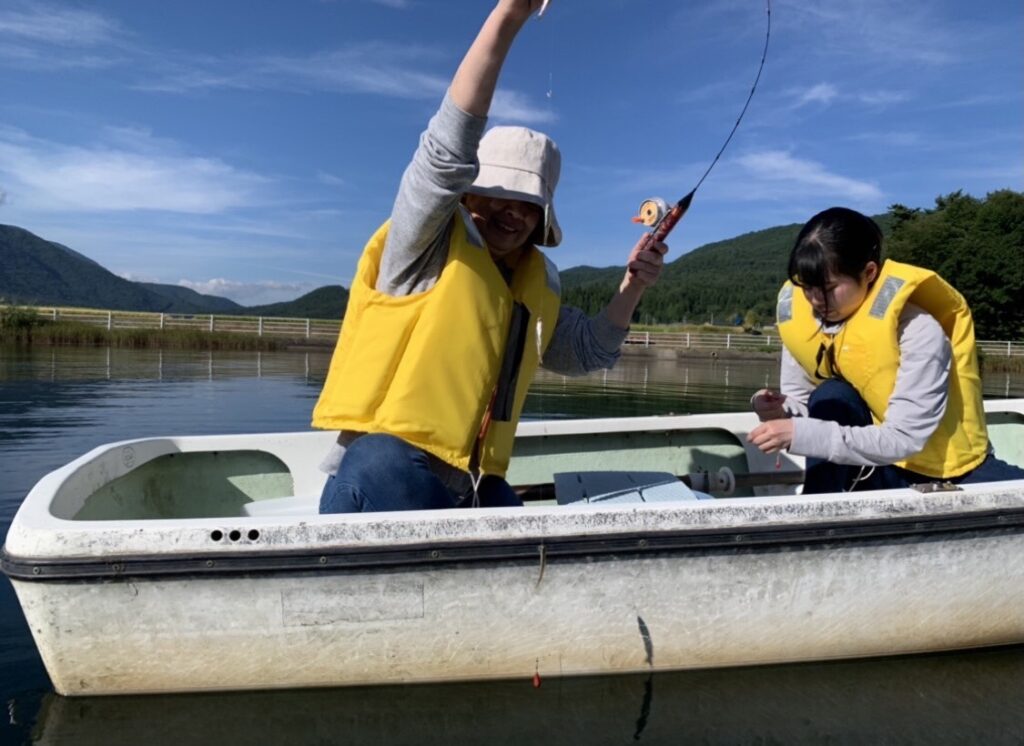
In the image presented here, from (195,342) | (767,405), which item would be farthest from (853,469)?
(195,342)

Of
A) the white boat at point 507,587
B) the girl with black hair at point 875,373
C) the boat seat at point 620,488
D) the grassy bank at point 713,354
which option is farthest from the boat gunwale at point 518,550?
the grassy bank at point 713,354

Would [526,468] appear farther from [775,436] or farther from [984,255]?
[984,255]

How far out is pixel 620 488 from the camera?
3615mm

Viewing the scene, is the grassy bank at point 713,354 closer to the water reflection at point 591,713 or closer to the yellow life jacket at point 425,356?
the water reflection at point 591,713

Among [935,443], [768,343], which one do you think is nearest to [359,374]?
[935,443]

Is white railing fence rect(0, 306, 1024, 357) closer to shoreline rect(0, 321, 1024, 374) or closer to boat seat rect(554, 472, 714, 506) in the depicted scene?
shoreline rect(0, 321, 1024, 374)

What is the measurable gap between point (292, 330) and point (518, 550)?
32.9 metres

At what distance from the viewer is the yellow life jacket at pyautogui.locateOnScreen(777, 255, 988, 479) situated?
9.91 feet

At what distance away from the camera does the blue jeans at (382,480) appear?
2.55 meters

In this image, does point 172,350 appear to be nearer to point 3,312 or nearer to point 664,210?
point 3,312

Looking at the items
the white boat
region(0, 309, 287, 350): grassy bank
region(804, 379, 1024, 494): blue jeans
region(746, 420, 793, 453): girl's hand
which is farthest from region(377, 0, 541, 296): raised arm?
region(0, 309, 287, 350): grassy bank

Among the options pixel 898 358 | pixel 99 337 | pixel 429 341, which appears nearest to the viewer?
pixel 429 341

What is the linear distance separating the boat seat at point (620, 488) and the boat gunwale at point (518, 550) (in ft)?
2.23

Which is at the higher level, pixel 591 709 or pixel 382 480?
pixel 382 480
